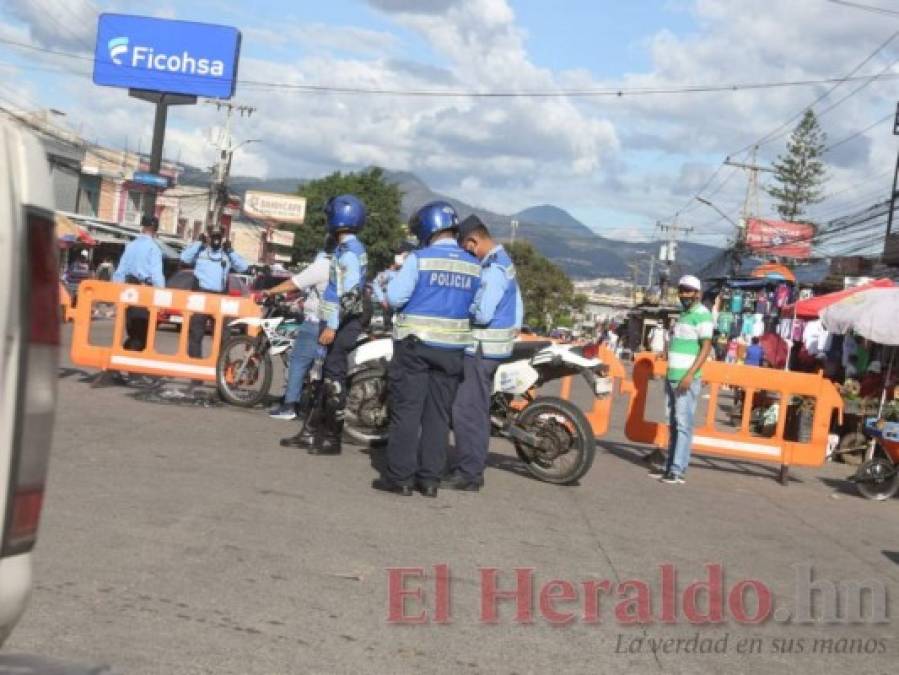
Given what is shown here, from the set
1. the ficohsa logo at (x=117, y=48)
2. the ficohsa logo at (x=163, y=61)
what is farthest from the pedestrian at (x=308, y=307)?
the ficohsa logo at (x=117, y=48)

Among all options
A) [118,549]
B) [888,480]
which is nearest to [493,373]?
[118,549]

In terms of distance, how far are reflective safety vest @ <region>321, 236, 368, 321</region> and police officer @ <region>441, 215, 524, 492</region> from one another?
919mm

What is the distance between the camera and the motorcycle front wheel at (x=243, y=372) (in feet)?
35.4

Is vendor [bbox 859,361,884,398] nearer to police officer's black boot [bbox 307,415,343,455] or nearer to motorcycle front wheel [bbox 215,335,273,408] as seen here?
motorcycle front wheel [bbox 215,335,273,408]

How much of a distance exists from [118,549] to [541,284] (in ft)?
352

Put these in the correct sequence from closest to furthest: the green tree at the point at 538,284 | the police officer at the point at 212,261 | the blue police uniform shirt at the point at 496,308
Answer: the blue police uniform shirt at the point at 496,308 → the police officer at the point at 212,261 → the green tree at the point at 538,284

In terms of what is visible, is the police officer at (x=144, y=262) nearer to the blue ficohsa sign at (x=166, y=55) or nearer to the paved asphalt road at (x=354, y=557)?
the paved asphalt road at (x=354, y=557)

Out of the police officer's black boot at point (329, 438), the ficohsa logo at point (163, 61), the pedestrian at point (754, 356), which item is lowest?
the police officer's black boot at point (329, 438)

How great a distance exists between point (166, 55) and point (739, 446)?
3089 cm

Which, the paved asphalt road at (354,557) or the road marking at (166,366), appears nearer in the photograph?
the paved asphalt road at (354,557)

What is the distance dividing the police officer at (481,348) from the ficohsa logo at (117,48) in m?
31.9

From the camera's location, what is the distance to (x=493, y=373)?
341 inches

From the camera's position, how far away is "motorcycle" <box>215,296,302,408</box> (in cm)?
1067

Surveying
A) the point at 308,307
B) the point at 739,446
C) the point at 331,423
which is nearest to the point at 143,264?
the point at 308,307
